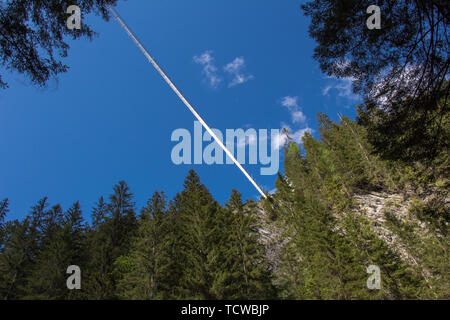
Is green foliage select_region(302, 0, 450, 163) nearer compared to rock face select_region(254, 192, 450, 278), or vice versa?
green foliage select_region(302, 0, 450, 163)

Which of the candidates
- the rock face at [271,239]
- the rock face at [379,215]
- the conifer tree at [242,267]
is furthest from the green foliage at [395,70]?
the rock face at [271,239]

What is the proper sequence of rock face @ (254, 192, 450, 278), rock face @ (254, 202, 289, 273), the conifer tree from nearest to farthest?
the conifer tree
rock face @ (254, 192, 450, 278)
rock face @ (254, 202, 289, 273)

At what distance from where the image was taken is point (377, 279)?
1468 cm

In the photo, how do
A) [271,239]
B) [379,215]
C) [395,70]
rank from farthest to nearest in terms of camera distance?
1. [271,239]
2. [379,215]
3. [395,70]

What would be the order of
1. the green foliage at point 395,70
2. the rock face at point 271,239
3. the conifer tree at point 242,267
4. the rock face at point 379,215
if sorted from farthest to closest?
the rock face at point 271,239, the rock face at point 379,215, the conifer tree at point 242,267, the green foliage at point 395,70

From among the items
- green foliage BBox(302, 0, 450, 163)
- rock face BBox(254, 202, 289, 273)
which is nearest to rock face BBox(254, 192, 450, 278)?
rock face BBox(254, 202, 289, 273)

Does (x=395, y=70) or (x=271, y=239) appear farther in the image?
(x=271, y=239)

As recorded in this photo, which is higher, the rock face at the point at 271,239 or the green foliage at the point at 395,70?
the green foliage at the point at 395,70

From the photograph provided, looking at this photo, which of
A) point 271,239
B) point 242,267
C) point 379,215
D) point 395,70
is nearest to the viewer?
point 395,70

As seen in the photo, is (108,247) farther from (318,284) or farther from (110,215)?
(318,284)

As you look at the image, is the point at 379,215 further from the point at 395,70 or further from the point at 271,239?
the point at 395,70

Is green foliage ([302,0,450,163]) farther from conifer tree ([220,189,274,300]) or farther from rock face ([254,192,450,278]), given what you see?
rock face ([254,192,450,278])

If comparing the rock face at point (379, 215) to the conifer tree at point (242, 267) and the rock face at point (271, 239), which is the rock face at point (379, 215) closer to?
the rock face at point (271, 239)

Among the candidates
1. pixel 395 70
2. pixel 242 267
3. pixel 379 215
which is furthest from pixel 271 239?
pixel 395 70
